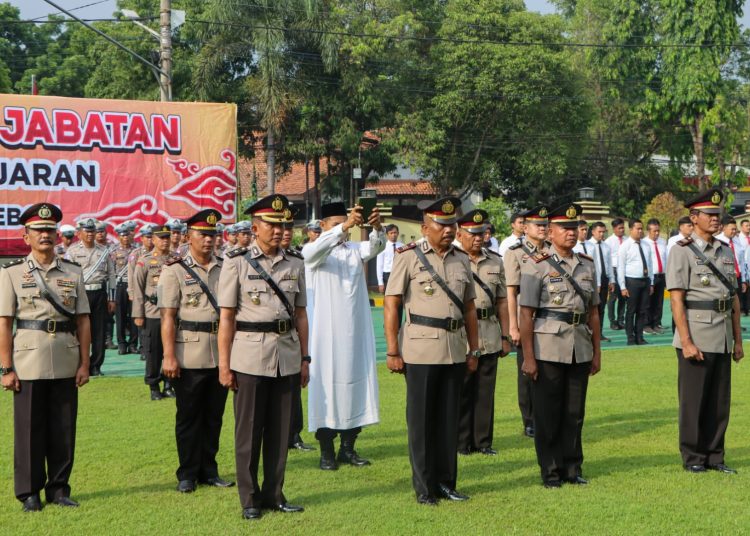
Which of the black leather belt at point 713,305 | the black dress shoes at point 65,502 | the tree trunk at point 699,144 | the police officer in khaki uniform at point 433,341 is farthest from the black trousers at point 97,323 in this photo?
the tree trunk at point 699,144

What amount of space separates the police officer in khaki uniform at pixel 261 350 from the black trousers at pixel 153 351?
4.52m

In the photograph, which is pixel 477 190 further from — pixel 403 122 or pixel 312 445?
pixel 312 445

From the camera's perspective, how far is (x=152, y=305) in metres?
11.1

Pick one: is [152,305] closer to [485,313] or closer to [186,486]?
[485,313]

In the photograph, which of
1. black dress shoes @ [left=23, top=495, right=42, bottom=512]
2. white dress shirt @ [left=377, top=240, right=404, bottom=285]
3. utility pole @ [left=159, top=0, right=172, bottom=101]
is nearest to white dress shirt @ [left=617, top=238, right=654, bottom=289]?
white dress shirt @ [left=377, top=240, right=404, bottom=285]

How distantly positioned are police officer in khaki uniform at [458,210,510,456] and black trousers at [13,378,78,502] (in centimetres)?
325

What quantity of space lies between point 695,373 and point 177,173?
11.1m

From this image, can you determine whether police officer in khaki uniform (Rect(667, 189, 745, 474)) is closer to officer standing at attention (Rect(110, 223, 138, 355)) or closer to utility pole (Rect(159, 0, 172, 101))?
officer standing at attention (Rect(110, 223, 138, 355))

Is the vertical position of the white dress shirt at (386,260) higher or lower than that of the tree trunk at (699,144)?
lower

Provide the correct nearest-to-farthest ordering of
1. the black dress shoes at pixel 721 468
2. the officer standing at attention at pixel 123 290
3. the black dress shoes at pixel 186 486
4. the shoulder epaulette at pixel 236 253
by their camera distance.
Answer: the shoulder epaulette at pixel 236 253 < the black dress shoes at pixel 186 486 < the black dress shoes at pixel 721 468 < the officer standing at attention at pixel 123 290

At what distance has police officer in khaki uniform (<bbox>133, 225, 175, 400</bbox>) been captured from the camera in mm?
10742

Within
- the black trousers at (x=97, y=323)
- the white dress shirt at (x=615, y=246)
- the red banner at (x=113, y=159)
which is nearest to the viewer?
the black trousers at (x=97, y=323)

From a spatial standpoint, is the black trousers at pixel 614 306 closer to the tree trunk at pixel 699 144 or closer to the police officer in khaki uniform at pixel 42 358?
the police officer in khaki uniform at pixel 42 358

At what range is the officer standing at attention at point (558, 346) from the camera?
695 cm
